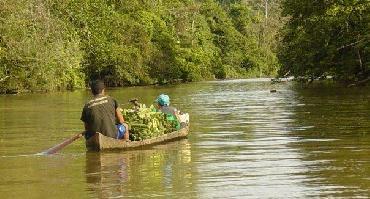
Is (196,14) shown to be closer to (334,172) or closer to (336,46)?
(336,46)

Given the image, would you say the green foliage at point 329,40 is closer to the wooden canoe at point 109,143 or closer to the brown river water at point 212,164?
the brown river water at point 212,164

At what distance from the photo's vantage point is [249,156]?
1291 cm

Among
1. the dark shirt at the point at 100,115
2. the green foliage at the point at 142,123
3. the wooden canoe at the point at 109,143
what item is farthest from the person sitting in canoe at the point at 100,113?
the green foliage at the point at 142,123

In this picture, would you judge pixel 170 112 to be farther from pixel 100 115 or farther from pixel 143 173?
pixel 143 173

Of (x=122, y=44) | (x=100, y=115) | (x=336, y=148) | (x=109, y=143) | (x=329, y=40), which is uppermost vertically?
(x=122, y=44)

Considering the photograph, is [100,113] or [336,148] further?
[336,148]

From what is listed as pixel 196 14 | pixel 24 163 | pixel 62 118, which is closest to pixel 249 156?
pixel 24 163

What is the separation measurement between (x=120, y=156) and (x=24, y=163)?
171 cm

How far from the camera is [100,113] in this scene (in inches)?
533

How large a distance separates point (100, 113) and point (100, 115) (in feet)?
0.16

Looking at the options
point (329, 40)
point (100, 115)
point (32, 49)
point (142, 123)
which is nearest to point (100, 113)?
point (100, 115)

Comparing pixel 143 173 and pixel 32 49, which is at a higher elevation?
pixel 32 49

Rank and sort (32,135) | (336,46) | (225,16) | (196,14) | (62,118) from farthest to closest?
(225,16)
(196,14)
(336,46)
(62,118)
(32,135)

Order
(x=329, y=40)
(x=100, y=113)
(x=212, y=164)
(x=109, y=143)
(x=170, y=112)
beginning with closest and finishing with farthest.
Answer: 1. (x=212, y=164)
2. (x=100, y=113)
3. (x=109, y=143)
4. (x=170, y=112)
5. (x=329, y=40)
